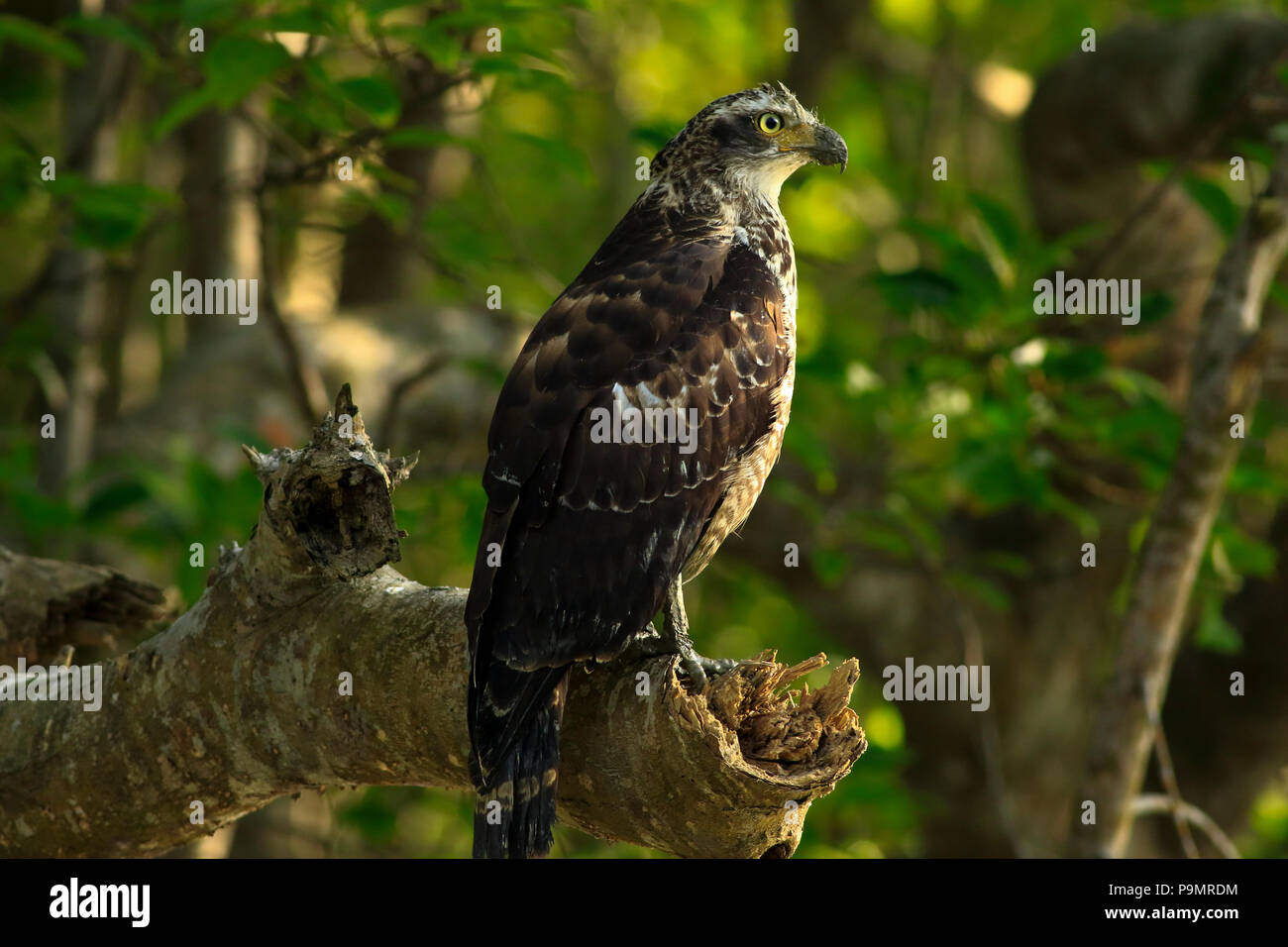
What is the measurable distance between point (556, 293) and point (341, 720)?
2964 millimetres

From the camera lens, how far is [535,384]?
3646 millimetres

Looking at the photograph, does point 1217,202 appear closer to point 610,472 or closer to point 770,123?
point 770,123

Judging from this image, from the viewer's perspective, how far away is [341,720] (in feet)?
10.9

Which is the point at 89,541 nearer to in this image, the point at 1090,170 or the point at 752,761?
the point at 752,761

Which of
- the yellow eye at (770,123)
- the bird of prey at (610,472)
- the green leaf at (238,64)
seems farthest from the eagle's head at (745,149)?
A: the green leaf at (238,64)

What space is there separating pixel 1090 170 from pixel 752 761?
487 cm

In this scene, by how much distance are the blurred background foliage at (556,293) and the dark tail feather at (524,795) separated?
1.56m

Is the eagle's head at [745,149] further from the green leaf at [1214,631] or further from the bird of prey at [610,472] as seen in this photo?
the green leaf at [1214,631]

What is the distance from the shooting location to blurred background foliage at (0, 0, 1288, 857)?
4961 mm

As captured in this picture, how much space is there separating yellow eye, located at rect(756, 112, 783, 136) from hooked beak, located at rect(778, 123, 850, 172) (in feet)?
0.11

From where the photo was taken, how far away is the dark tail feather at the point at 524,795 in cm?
314

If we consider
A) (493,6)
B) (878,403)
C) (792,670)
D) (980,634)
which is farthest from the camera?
(980,634)

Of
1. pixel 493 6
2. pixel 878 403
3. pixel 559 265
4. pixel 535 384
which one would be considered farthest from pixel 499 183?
pixel 535 384

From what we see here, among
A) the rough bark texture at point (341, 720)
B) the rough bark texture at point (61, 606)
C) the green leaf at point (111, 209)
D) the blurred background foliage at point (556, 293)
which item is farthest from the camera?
the blurred background foliage at point (556, 293)
